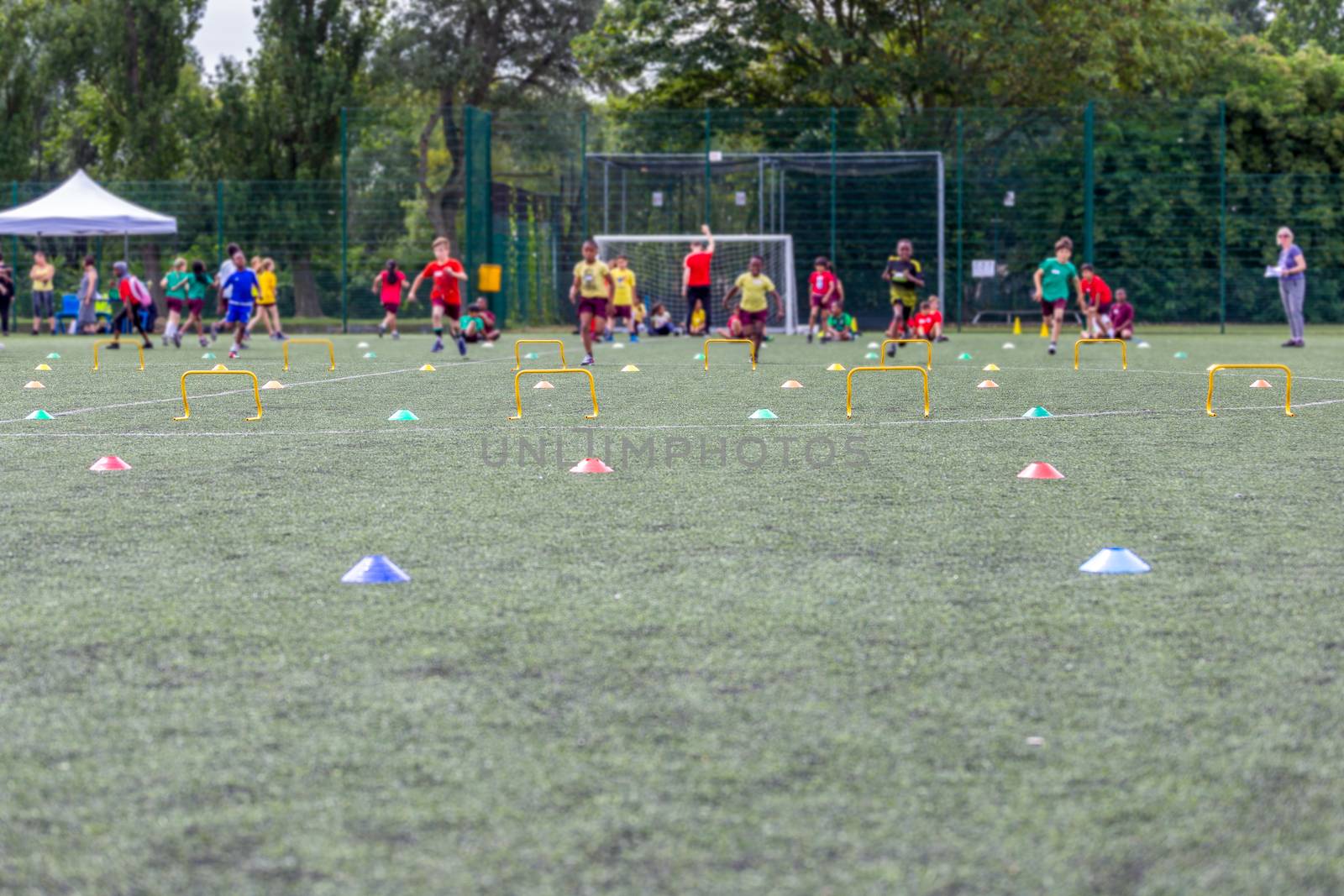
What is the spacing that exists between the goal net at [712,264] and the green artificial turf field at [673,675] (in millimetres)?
23810

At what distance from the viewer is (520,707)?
13.5ft

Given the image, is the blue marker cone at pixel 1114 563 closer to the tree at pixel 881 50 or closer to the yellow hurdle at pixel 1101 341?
the yellow hurdle at pixel 1101 341

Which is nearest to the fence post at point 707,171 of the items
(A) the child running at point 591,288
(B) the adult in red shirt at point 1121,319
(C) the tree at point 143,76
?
(B) the adult in red shirt at point 1121,319

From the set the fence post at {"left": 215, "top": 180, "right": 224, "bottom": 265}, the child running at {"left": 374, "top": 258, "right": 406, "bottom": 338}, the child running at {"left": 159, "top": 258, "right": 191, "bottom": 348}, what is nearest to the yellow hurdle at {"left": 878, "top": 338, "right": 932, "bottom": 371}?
the child running at {"left": 374, "top": 258, "right": 406, "bottom": 338}

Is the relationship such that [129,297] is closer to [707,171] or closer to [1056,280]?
[707,171]

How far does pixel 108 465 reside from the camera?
9.13 metres

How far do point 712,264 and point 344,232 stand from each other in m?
7.79

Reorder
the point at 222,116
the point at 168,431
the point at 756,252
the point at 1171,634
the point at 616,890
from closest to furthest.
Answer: the point at 616,890
the point at 1171,634
the point at 168,431
the point at 756,252
the point at 222,116

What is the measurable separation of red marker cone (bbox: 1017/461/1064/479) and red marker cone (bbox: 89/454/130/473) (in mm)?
4882

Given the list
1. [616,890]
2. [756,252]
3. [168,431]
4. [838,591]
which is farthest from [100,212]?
[616,890]

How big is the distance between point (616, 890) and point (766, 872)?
0.29m

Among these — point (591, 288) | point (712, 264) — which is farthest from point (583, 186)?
point (591, 288)

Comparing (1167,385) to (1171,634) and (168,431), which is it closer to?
(168,431)

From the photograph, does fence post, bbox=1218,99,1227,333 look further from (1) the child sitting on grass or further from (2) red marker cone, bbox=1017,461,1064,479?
(2) red marker cone, bbox=1017,461,1064,479
